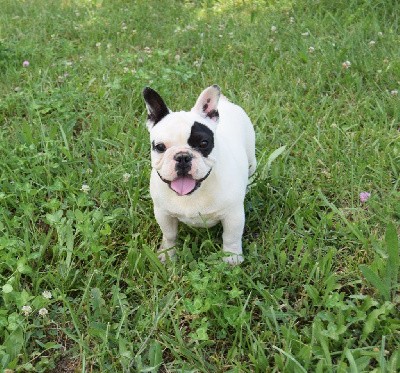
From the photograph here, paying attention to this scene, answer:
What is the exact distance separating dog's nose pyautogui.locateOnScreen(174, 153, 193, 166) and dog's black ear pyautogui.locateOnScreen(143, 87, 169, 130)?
0.83 feet

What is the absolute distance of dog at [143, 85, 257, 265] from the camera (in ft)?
6.94

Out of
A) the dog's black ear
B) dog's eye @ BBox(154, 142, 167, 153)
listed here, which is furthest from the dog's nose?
the dog's black ear

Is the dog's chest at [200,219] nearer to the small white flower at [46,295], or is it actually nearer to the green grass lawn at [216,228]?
the green grass lawn at [216,228]

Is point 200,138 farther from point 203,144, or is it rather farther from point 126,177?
point 126,177

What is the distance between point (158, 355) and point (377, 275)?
3.25 feet

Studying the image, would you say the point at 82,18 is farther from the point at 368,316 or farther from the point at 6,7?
the point at 368,316


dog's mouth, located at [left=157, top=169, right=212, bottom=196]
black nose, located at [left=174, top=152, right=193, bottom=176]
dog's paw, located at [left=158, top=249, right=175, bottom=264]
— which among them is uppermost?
black nose, located at [left=174, top=152, right=193, bottom=176]

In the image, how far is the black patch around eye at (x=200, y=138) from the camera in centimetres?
211

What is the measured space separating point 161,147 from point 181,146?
95 millimetres

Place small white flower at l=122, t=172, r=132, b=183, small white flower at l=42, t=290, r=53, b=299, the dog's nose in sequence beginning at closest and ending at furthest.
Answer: the dog's nose, small white flower at l=42, t=290, r=53, b=299, small white flower at l=122, t=172, r=132, b=183

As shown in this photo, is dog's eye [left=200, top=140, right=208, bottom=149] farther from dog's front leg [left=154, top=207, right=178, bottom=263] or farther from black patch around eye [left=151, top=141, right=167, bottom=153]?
dog's front leg [left=154, top=207, right=178, bottom=263]

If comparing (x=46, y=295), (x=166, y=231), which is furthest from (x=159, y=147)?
(x=46, y=295)

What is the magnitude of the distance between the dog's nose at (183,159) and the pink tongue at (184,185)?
9 centimetres

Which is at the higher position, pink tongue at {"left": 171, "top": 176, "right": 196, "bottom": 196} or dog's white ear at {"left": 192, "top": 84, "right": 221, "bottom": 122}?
dog's white ear at {"left": 192, "top": 84, "right": 221, "bottom": 122}
